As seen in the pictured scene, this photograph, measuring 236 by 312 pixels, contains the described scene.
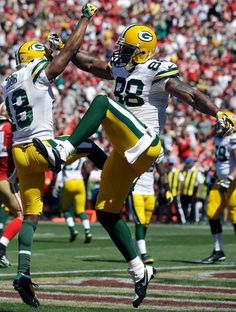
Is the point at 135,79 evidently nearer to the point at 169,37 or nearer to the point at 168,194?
the point at 168,194

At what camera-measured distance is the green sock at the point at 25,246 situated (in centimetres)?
819

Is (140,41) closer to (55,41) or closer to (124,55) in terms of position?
(124,55)

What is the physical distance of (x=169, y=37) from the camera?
27.7 metres

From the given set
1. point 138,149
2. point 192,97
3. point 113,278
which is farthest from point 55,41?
point 113,278

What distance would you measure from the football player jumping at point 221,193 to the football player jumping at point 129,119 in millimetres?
4111

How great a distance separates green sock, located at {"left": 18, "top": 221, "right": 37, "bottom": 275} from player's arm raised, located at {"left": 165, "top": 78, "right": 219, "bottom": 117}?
1556 millimetres

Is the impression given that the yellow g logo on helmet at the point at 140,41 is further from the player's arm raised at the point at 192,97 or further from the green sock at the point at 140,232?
the green sock at the point at 140,232

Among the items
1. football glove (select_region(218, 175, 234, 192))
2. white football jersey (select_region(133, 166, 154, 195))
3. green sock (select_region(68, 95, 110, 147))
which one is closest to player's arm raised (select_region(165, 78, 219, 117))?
green sock (select_region(68, 95, 110, 147))

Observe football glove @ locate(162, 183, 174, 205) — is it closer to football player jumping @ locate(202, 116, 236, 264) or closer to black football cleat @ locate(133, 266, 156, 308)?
football player jumping @ locate(202, 116, 236, 264)

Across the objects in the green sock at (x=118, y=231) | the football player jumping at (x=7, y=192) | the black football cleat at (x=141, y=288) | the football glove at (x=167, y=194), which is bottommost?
the football player jumping at (x=7, y=192)

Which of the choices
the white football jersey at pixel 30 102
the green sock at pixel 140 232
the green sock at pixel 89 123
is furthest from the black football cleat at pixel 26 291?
the green sock at pixel 140 232

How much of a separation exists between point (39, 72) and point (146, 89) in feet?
2.92

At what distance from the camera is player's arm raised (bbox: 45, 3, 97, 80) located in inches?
324

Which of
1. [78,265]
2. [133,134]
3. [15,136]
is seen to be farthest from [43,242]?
[133,134]
